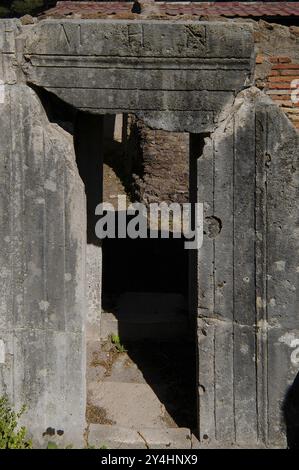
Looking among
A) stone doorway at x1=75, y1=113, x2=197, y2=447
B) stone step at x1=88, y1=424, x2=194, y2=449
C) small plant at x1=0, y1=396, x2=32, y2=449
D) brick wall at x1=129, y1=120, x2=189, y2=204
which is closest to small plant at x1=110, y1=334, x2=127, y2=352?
stone doorway at x1=75, y1=113, x2=197, y2=447

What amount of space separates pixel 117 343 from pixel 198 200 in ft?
8.02

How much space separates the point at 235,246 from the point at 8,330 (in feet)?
5.49

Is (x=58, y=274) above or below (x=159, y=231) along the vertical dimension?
below

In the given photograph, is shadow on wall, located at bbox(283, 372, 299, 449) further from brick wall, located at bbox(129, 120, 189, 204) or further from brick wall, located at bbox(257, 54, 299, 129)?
brick wall, located at bbox(129, 120, 189, 204)

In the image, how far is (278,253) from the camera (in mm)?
4250

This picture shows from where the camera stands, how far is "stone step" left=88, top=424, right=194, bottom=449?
173 inches

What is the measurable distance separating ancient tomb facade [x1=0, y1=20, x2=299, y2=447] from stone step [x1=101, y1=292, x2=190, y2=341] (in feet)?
6.36

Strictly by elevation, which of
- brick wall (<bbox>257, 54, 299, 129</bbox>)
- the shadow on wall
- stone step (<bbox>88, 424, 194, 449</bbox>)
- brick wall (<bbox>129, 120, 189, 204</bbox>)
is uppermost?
brick wall (<bbox>129, 120, 189, 204</bbox>)

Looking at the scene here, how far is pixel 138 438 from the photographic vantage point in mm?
4473

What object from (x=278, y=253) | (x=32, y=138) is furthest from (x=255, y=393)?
(x=32, y=138)

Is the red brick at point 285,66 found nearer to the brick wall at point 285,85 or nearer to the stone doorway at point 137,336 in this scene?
the brick wall at point 285,85

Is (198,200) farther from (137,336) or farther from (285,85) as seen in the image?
(285,85)

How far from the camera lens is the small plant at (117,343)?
6.08 meters

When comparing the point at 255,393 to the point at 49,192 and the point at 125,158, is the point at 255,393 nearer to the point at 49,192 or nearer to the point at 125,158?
the point at 49,192
